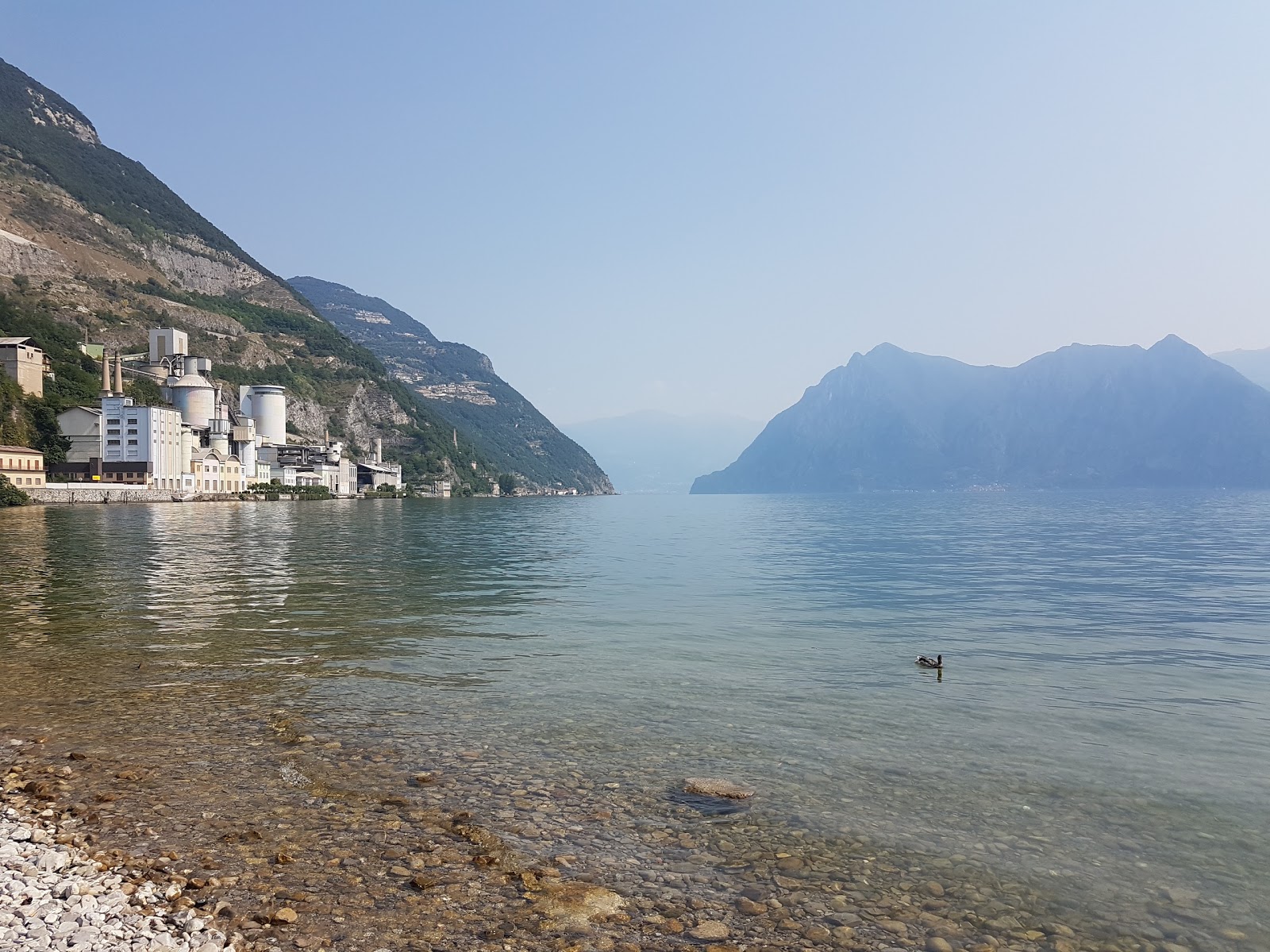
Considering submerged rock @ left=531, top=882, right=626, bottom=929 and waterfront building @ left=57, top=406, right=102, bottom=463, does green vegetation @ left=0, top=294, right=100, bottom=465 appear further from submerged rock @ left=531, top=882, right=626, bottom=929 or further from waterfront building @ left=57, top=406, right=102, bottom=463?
submerged rock @ left=531, top=882, right=626, bottom=929

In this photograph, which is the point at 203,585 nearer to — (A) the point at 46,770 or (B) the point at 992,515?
(A) the point at 46,770

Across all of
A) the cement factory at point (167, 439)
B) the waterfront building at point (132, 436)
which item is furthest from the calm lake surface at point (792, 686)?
the cement factory at point (167, 439)

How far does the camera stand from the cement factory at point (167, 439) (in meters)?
146

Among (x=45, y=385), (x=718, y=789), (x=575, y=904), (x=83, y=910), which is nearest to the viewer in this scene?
(x=83, y=910)

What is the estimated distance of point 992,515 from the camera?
125625mm

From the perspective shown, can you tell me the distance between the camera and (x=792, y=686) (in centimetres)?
1836

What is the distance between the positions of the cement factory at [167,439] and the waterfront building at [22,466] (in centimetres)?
275

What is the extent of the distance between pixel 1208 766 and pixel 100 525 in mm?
A: 91237

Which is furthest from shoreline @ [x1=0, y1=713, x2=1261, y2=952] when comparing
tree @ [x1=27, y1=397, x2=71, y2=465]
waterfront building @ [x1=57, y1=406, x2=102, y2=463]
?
waterfront building @ [x1=57, y1=406, x2=102, y2=463]

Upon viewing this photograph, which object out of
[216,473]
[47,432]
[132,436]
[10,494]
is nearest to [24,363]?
[47,432]

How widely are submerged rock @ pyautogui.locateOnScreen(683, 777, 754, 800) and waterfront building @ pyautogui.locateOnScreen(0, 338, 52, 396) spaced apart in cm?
17577

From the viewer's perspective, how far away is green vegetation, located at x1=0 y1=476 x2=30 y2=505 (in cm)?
10869

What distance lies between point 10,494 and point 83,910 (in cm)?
13025

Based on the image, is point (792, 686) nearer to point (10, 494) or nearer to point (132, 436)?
point (10, 494)
